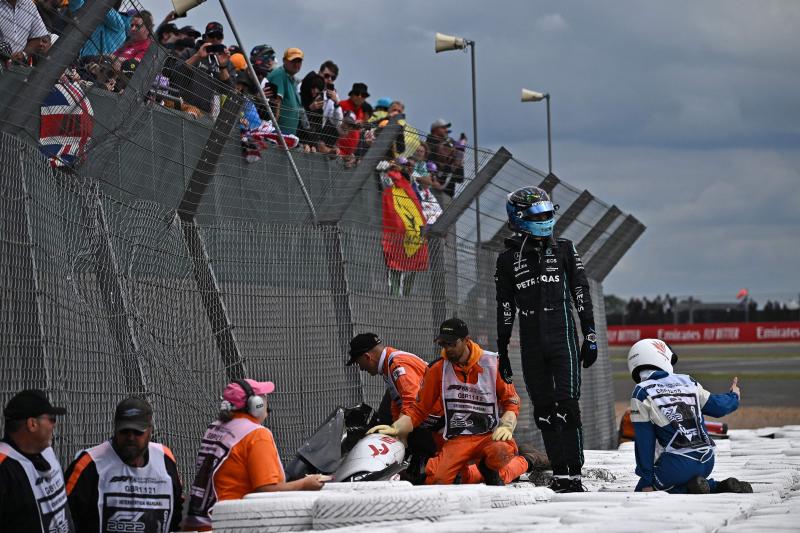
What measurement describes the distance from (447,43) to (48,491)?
11.2 metres

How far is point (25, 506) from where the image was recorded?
5383 millimetres

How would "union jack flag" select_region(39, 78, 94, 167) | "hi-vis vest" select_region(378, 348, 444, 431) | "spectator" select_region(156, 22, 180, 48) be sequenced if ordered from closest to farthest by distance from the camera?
1. "union jack flag" select_region(39, 78, 94, 167)
2. "hi-vis vest" select_region(378, 348, 444, 431)
3. "spectator" select_region(156, 22, 180, 48)

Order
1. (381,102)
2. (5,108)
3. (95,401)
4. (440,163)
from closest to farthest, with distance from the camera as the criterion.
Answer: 1. (5,108)
2. (95,401)
3. (440,163)
4. (381,102)

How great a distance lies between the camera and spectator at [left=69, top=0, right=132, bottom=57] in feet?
22.7

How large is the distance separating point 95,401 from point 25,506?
1.52 m

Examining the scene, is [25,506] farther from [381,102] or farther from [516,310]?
[381,102]

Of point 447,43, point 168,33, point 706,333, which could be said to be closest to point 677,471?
point 168,33

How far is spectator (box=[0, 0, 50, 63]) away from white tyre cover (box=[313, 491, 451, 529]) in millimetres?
2536

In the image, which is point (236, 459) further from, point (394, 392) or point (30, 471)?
point (394, 392)

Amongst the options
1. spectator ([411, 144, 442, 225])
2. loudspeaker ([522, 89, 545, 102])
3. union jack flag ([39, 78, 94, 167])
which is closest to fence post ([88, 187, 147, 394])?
union jack flag ([39, 78, 94, 167])

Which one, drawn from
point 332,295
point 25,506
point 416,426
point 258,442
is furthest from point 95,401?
point 332,295

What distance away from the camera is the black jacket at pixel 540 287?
810 cm

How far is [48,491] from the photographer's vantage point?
548 cm

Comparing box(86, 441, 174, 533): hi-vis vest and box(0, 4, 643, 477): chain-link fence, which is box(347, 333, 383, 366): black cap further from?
box(86, 441, 174, 533): hi-vis vest
